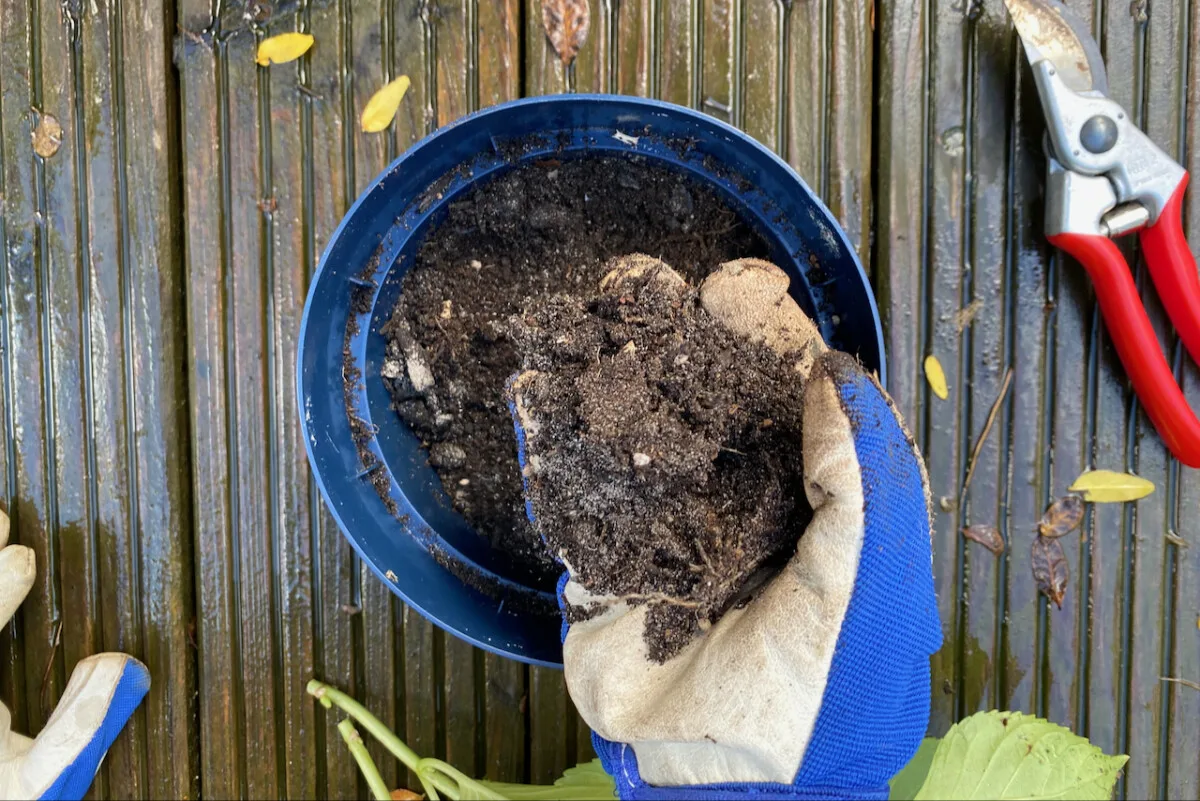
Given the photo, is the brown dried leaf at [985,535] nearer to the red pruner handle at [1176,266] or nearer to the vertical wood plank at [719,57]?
the red pruner handle at [1176,266]

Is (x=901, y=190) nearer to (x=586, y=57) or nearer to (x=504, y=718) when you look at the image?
(x=586, y=57)

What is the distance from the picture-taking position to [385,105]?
2.41ft

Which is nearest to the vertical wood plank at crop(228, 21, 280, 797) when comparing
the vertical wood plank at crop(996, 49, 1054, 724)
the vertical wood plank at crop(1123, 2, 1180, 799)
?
the vertical wood plank at crop(996, 49, 1054, 724)

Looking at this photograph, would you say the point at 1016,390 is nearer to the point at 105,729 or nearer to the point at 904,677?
the point at 904,677

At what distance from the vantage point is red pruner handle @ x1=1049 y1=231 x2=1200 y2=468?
66 centimetres

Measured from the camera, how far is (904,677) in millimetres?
491

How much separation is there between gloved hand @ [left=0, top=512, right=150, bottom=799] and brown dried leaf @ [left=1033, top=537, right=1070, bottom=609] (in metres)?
0.91

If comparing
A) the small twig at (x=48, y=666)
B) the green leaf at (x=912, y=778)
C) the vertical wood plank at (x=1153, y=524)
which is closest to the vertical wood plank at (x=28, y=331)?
the small twig at (x=48, y=666)

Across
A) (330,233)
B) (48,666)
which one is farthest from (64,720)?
(330,233)

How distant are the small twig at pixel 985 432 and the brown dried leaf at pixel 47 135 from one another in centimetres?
97

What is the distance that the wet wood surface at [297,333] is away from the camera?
0.72 meters

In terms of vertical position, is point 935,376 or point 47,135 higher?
point 47,135

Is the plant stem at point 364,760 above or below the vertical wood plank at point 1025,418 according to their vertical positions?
below

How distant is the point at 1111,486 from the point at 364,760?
77cm
